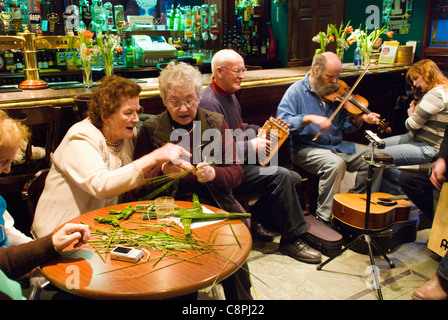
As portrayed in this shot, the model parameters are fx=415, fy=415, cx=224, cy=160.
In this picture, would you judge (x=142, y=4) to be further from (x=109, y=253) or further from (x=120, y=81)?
(x=109, y=253)

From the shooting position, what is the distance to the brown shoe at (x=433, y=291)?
2295mm

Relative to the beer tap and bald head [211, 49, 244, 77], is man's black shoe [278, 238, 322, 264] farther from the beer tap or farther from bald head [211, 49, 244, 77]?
the beer tap

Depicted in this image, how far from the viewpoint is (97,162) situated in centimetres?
187

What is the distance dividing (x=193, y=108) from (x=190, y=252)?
0.97m

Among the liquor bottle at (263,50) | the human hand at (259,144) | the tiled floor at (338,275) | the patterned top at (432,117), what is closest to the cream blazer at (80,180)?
the tiled floor at (338,275)

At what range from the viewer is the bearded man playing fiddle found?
123 inches

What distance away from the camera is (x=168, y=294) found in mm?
1308

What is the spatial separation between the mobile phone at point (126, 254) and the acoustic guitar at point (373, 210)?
71.3 inches

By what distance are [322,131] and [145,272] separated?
216cm

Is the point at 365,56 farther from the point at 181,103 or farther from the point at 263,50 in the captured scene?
the point at 181,103

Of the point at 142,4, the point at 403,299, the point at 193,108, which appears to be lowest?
the point at 403,299

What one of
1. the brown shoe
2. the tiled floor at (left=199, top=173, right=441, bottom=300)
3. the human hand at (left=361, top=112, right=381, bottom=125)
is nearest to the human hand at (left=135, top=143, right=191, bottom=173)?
the tiled floor at (left=199, top=173, right=441, bottom=300)

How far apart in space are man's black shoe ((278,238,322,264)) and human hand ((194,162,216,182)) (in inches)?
39.9
